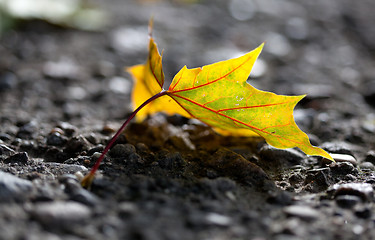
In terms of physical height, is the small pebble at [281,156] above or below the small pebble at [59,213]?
below

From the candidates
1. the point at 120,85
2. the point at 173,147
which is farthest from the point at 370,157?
the point at 120,85

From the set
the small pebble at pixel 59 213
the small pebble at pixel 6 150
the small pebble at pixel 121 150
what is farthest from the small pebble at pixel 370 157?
the small pebble at pixel 6 150

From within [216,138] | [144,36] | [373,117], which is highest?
[144,36]

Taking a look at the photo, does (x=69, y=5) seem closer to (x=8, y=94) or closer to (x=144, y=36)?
(x=144, y=36)

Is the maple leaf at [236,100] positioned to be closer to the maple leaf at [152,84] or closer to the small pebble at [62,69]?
the maple leaf at [152,84]

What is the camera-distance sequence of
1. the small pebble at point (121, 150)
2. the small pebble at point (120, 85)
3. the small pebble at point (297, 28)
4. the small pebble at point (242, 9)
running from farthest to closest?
the small pebble at point (242, 9) → the small pebble at point (297, 28) → the small pebble at point (120, 85) → the small pebble at point (121, 150)

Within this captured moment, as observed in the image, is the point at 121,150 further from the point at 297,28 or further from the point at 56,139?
the point at 297,28

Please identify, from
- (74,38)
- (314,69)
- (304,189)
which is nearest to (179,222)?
(304,189)
